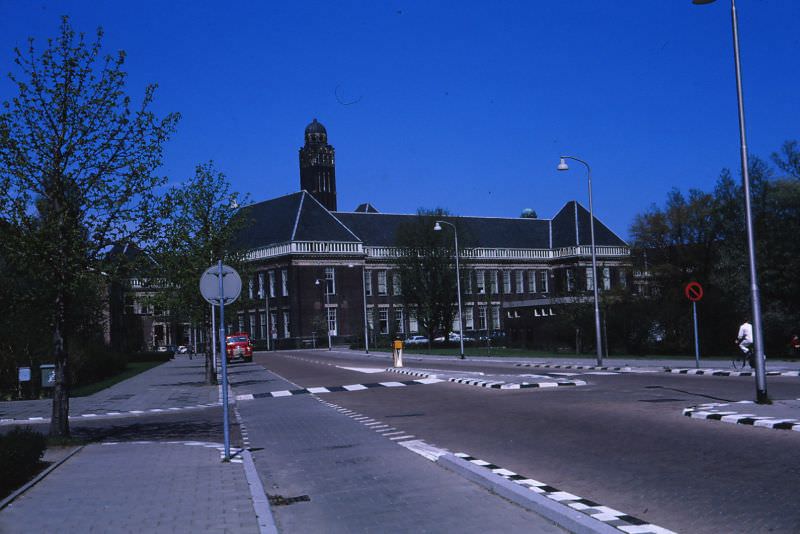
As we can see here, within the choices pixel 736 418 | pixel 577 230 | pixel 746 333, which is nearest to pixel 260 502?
pixel 736 418

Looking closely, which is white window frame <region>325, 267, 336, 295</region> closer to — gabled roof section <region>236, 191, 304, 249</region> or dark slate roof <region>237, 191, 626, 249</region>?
dark slate roof <region>237, 191, 626, 249</region>

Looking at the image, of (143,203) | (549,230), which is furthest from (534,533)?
(549,230)

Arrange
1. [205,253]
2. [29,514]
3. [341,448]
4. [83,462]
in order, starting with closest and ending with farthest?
1. [29,514]
2. [83,462]
3. [341,448]
4. [205,253]

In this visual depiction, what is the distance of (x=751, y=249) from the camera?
17.4m

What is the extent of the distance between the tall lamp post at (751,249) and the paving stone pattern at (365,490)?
7424mm

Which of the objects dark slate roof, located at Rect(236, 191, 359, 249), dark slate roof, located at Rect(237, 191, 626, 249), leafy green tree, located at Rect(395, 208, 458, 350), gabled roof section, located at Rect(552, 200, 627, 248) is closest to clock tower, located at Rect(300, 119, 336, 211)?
dark slate roof, located at Rect(237, 191, 626, 249)

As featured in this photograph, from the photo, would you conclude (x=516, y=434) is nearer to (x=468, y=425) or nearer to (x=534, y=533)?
(x=468, y=425)

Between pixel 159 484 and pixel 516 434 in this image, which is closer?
pixel 159 484

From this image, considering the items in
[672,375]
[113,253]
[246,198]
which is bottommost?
[672,375]

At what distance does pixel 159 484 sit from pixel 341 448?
154 inches

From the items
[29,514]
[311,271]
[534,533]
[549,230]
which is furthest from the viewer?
[549,230]

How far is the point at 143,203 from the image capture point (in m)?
16.6

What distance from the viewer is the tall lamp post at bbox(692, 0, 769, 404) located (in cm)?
1681

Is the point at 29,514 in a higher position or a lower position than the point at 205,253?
lower
